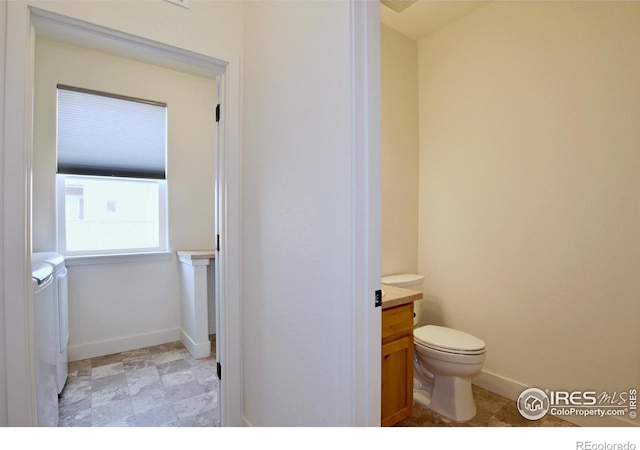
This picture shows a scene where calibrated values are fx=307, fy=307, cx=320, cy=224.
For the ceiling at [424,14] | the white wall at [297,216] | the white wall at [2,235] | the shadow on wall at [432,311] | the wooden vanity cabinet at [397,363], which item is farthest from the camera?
the shadow on wall at [432,311]

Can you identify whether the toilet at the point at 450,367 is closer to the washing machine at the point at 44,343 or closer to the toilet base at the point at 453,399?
the toilet base at the point at 453,399

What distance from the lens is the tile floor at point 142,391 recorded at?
1949 millimetres

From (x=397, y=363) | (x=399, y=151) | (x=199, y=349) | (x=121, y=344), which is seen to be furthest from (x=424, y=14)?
(x=121, y=344)

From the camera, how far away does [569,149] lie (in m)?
1.88

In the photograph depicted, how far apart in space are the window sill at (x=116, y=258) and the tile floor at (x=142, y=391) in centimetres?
88

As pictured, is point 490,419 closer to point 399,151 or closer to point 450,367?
point 450,367

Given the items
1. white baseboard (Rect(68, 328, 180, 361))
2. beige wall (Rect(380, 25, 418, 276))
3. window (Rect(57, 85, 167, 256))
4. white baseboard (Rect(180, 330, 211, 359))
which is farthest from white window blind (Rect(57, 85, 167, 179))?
beige wall (Rect(380, 25, 418, 276))

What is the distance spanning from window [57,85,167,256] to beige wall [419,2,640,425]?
2688mm

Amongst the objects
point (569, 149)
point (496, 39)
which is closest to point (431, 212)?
point (569, 149)

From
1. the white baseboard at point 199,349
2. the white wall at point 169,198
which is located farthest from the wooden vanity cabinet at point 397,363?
the white wall at point 169,198

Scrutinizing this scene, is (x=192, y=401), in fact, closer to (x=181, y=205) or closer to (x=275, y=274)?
(x=275, y=274)

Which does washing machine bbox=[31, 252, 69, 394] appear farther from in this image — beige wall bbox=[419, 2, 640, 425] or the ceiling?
the ceiling
